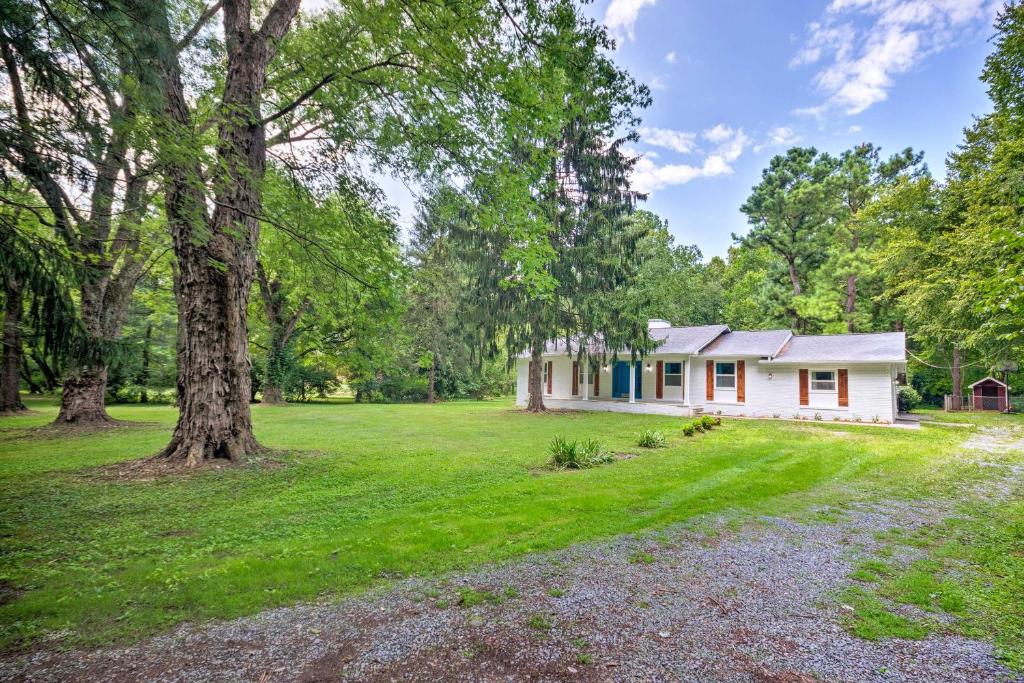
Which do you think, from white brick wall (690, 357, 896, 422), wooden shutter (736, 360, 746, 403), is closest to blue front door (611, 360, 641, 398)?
white brick wall (690, 357, 896, 422)

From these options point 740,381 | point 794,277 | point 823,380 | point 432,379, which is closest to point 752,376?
point 740,381

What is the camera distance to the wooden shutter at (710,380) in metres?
18.2

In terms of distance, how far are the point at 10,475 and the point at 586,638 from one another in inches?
326

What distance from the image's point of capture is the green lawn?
9.74 ft

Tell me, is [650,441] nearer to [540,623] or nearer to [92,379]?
[540,623]

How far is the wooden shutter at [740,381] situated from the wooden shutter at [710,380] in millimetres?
917

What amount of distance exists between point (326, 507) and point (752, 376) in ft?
56.2

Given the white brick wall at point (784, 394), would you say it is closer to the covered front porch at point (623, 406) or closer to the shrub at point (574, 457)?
the covered front porch at point (623, 406)

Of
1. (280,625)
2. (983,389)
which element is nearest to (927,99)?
(983,389)

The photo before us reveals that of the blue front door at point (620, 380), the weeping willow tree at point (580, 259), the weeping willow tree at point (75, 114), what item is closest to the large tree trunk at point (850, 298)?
the blue front door at point (620, 380)

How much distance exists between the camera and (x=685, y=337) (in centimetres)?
1975

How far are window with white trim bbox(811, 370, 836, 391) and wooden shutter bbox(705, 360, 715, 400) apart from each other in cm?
346

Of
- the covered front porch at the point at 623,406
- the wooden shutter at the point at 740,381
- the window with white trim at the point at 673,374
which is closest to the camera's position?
the covered front porch at the point at 623,406

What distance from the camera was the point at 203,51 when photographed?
7789 mm
